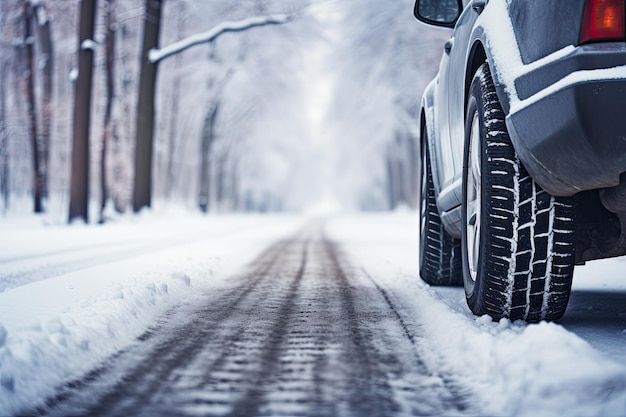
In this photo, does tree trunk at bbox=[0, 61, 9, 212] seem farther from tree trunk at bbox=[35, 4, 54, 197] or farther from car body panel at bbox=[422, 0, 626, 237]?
car body panel at bbox=[422, 0, 626, 237]

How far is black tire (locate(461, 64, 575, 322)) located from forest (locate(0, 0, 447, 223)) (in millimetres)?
13831

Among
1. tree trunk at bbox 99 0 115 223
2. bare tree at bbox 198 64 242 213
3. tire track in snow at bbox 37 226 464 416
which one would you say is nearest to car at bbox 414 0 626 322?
tire track in snow at bbox 37 226 464 416

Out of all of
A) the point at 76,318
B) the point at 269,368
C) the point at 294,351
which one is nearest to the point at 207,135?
the point at 76,318

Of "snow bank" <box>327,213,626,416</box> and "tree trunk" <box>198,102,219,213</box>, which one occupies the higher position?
Answer: "tree trunk" <box>198,102,219,213</box>

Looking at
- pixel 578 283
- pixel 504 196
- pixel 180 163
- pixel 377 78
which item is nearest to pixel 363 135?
pixel 377 78

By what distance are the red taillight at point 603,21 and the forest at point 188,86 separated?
572 inches

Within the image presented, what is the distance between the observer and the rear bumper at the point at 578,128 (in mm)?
2432

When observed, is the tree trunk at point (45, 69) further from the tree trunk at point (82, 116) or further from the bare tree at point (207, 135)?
the tree trunk at point (82, 116)

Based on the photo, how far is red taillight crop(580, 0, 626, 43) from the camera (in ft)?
7.93

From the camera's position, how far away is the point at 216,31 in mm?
17125

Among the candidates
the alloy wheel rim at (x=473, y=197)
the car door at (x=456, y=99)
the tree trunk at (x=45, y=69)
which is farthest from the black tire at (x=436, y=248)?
the tree trunk at (x=45, y=69)

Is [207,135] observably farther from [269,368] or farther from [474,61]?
[269,368]

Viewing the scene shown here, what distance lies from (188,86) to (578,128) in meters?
31.3

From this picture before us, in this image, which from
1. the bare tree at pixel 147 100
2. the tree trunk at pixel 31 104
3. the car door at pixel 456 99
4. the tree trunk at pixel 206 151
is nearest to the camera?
the car door at pixel 456 99
